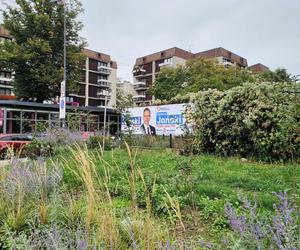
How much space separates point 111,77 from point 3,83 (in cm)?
2557

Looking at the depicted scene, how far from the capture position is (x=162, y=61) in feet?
230

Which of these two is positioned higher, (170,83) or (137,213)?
(170,83)

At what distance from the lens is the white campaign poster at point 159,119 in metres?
16.5

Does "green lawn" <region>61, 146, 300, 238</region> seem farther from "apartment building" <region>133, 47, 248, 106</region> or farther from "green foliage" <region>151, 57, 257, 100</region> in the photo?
"apartment building" <region>133, 47, 248, 106</region>

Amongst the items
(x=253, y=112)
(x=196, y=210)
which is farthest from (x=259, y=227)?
(x=253, y=112)

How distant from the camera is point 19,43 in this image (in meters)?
26.7

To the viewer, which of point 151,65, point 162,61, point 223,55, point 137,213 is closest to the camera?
point 137,213

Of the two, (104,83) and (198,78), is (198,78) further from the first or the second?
(104,83)

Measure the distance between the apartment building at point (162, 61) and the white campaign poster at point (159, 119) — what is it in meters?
41.4

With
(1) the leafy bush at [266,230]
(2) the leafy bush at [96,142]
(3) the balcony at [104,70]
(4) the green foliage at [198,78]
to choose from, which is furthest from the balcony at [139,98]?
(1) the leafy bush at [266,230]

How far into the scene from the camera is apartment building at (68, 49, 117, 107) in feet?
215

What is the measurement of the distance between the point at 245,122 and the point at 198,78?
995 inches

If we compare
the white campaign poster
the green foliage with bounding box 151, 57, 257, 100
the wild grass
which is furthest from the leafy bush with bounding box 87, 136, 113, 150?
the green foliage with bounding box 151, 57, 257, 100

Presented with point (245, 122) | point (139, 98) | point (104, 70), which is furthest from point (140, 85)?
point (245, 122)
